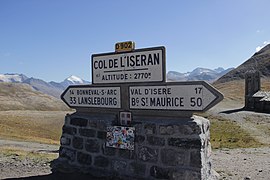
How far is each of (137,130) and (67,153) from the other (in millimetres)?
2322

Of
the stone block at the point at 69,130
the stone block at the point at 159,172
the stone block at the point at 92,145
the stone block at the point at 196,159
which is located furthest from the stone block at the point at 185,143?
the stone block at the point at 69,130

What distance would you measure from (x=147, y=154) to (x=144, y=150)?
11 cm

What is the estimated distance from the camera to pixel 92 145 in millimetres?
7602

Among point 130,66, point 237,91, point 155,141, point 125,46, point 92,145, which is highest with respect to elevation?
point 237,91

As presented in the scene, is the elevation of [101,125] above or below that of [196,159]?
above

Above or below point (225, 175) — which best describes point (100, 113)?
above

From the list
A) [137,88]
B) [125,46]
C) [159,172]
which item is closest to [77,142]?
[137,88]

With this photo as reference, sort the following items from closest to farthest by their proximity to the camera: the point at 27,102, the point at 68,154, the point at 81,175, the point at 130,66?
the point at 130,66, the point at 81,175, the point at 68,154, the point at 27,102

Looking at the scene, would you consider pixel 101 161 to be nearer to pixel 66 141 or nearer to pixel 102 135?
pixel 102 135

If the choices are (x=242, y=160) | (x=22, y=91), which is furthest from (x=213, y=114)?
(x=22, y=91)

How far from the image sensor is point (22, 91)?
159 meters

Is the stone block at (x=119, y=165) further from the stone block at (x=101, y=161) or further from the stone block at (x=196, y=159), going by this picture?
the stone block at (x=196, y=159)

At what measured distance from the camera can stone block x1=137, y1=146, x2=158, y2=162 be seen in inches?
259

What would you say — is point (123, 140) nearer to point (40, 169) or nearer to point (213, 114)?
point (40, 169)
